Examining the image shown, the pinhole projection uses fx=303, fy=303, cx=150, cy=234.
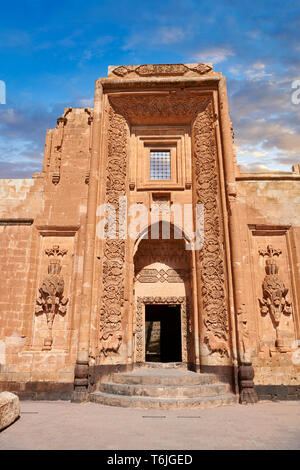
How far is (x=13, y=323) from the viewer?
1005cm

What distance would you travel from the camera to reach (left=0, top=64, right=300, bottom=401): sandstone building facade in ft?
32.2

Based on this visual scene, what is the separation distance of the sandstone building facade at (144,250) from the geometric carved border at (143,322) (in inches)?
2.1

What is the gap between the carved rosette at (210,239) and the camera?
1027 centimetres

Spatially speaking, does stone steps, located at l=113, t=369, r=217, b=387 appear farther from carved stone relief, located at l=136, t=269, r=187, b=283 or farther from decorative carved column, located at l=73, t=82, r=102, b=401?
carved stone relief, located at l=136, t=269, r=187, b=283

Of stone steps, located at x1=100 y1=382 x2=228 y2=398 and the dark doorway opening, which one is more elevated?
the dark doorway opening

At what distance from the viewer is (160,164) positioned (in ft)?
43.1

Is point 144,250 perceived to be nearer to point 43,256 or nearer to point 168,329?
point 43,256

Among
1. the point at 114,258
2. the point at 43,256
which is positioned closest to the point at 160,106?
the point at 114,258

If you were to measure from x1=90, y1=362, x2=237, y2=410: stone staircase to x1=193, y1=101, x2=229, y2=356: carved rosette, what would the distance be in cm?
133

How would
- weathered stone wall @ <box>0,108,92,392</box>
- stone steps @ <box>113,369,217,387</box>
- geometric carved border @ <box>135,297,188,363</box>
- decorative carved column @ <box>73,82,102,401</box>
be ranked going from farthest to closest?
1. geometric carved border @ <box>135,297,188,363</box>
2. weathered stone wall @ <box>0,108,92,392</box>
3. decorative carved column @ <box>73,82,102,401</box>
4. stone steps @ <box>113,369,217,387</box>

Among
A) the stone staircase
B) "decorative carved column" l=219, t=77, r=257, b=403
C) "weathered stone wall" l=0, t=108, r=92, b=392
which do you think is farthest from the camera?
"weathered stone wall" l=0, t=108, r=92, b=392

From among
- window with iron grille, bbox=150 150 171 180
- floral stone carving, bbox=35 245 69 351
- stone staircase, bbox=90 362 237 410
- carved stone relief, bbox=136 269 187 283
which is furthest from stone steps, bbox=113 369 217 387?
window with iron grille, bbox=150 150 171 180

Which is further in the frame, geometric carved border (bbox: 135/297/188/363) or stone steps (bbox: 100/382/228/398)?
geometric carved border (bbox: 135/297/188/363)

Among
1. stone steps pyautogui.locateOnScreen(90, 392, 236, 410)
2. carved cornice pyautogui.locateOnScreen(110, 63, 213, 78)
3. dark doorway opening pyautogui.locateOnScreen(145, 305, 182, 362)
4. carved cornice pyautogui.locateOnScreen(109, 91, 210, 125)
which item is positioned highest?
carved cornice pyautogui.locateOnScreen(110, 63, 213, 78)
